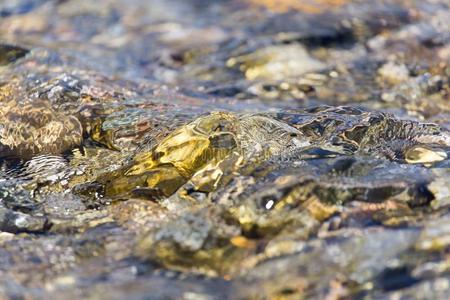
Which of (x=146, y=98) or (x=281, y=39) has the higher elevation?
(x=146, y=98)

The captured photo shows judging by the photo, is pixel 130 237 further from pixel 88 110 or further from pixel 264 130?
pixel 88 110

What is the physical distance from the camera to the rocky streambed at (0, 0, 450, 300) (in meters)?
2.08

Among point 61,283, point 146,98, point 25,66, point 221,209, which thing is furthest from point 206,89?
point 61,283

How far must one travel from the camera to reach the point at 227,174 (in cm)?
278

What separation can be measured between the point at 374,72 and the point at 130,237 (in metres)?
3.25

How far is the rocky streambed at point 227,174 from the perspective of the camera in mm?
2076

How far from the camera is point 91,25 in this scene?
6.64m

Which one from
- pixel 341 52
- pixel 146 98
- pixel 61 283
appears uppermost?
pixel 61 283

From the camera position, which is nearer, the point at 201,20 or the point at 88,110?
the point at 88,110

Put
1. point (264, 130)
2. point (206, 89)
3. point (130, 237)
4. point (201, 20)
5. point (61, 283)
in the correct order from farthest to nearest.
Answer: point (201, 20) → point (206, 89) → point (264, 130) → point (130, 237) → point (61, 283)

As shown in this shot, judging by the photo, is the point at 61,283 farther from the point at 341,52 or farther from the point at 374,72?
the point at 341,52

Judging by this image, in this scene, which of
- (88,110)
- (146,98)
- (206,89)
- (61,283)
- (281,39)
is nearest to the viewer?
(61,283)

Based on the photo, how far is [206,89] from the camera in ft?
16.1

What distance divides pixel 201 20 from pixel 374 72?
6.63 ft
